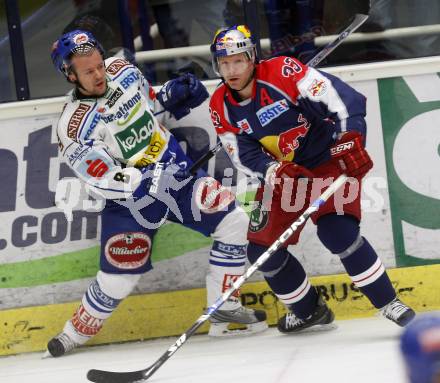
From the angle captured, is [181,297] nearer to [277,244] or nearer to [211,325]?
[211,325]

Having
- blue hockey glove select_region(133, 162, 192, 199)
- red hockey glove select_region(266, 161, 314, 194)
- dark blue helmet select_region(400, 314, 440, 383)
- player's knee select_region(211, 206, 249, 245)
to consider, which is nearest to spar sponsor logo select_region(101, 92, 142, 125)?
blue hockey glove select_region(133, 162, 192, 199)

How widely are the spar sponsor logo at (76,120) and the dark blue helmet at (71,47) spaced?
0.49 ft

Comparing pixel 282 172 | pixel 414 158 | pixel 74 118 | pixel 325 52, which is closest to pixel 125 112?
pixel 74 118

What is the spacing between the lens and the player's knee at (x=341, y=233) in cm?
334

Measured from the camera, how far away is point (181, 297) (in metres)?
3.96

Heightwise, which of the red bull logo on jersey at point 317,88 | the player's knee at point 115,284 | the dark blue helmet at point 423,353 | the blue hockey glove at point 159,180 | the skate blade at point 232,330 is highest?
the red bull logo on jersey at point 317,88

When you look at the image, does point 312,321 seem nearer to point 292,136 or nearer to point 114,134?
point 292,136

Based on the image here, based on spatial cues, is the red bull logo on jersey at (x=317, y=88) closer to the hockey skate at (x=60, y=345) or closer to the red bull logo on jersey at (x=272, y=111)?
the red bull logo on jersey at (x=272, y=111)

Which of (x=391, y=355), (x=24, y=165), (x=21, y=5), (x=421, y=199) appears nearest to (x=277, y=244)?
(x=391, y=355)

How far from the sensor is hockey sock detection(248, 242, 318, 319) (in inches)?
139

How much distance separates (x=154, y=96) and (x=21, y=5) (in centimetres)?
82

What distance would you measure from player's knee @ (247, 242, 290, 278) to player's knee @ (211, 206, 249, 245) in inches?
6.2

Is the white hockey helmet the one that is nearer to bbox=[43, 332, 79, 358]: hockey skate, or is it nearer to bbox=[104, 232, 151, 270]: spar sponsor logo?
bbox=[104, 232, 151, 270]: spar sponsor logo

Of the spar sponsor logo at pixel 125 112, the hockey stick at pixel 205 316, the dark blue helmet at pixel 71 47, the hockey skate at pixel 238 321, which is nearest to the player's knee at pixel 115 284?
the hockey skate at pixel 238 321
